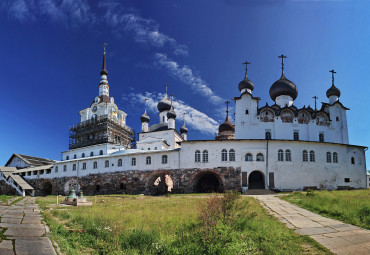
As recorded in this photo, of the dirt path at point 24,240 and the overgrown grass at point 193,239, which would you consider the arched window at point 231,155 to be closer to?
the overgrown grass at point 193,239

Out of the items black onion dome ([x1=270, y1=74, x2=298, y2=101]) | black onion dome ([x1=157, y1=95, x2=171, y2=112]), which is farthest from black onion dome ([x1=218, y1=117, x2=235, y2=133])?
black onion dome ([x1=157, y1=95, x2=171, y2=112])

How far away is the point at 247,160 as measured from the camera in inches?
1147

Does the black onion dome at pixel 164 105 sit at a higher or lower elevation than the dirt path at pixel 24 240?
higher

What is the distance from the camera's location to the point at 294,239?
6797 millimetres

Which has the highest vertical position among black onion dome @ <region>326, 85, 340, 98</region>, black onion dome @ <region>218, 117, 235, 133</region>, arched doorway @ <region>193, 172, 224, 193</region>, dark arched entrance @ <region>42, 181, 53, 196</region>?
black onion dome @ <region>326, 85, 340, 98</region>

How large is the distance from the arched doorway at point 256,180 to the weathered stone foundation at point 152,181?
252 cm

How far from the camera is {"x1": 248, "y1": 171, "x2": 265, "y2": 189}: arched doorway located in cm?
2942

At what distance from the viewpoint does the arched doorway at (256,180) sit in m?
29.4

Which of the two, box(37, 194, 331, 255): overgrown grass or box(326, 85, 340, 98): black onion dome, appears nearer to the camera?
box(37, 194, 331, 255): overgrown grass

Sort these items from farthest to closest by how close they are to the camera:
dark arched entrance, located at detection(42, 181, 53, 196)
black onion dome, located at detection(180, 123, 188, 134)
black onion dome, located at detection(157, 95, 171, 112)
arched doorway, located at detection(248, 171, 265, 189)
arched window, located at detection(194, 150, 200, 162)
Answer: black onion dome, located at detection(180, 123, 188, 134) → black onion dome, located at detection(157, 95, 171, 112) → dark arched entrance, located at detection(42, 181, 53, 196) → arched window, located at detection(194, 150, 200, 162) → arched doorway, located at detection(248, 171, 265, 189)

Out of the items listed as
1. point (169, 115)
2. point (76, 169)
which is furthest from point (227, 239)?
point (169, 115)

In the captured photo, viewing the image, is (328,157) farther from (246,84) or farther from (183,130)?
(183,130)

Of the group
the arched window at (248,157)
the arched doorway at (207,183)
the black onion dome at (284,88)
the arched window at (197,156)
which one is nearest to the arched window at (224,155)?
the arched window at (248,157)

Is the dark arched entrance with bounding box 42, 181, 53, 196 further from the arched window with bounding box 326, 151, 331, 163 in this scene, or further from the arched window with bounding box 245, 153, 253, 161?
the arched window with bounding box 326, 151, 331, 163
